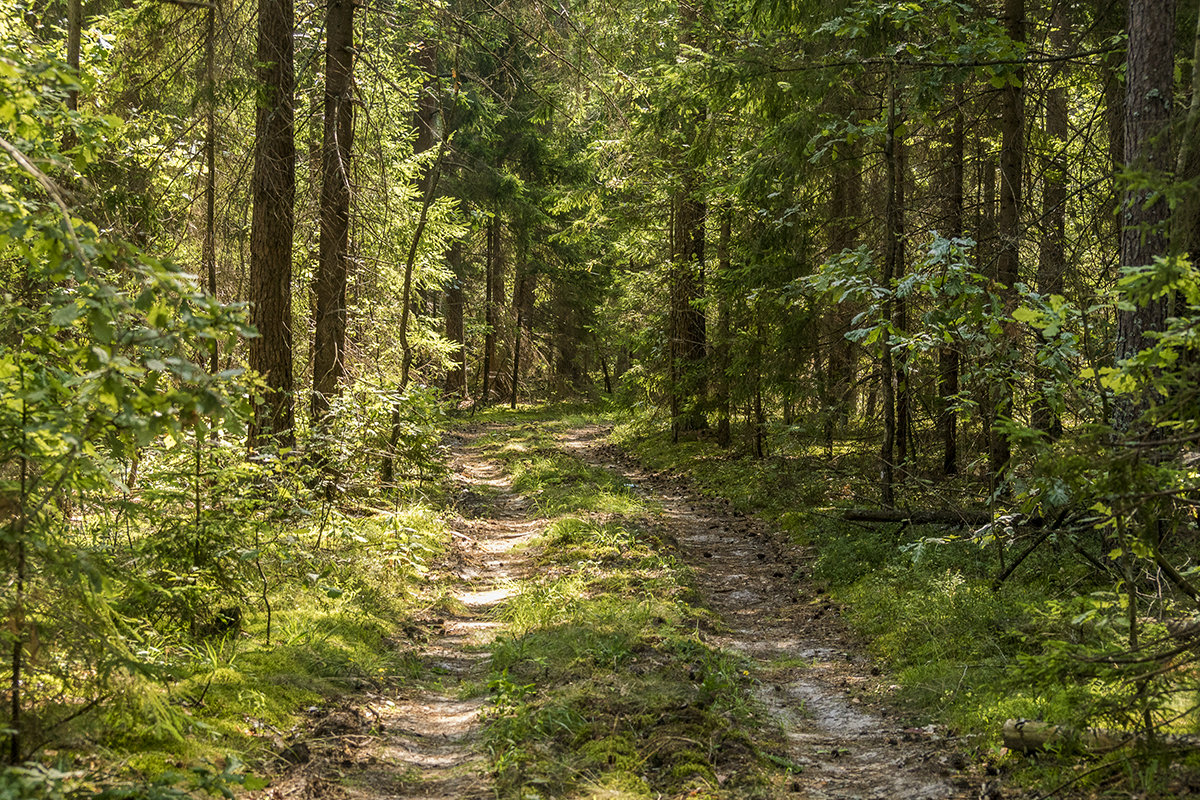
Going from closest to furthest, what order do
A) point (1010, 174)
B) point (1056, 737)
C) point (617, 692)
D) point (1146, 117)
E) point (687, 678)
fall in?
point (1056, 737) < point (617, 692) < point (687, 678) < point (1146, 117) < point (1010, 174)

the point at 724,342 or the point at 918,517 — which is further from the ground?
the point at 724,342

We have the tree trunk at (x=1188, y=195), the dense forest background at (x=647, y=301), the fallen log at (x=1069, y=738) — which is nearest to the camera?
the dense forest background at (x=647, y=301)

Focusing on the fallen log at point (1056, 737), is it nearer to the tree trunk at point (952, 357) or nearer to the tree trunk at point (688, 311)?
the tree trunk at point (952, 357)

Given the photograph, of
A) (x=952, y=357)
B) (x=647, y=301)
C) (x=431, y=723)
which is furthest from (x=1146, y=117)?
(x=647, y=301)

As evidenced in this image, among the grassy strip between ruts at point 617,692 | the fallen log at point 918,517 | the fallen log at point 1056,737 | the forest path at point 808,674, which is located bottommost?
the forest path at point 808,674

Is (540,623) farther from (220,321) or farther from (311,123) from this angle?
(311,123)

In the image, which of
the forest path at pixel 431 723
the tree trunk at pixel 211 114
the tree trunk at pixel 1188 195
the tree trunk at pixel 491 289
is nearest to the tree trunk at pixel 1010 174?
the tree trunk at pixel 1188 195

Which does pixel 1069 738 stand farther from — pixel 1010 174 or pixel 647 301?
pixel 647 301

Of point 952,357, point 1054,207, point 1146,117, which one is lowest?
point 952,357

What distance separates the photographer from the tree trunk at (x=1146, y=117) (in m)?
6.26

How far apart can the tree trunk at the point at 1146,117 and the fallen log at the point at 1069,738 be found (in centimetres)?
263

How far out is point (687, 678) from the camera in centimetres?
606

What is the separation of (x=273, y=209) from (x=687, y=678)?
7.42 m

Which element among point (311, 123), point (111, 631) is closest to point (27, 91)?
point (111, 631)
